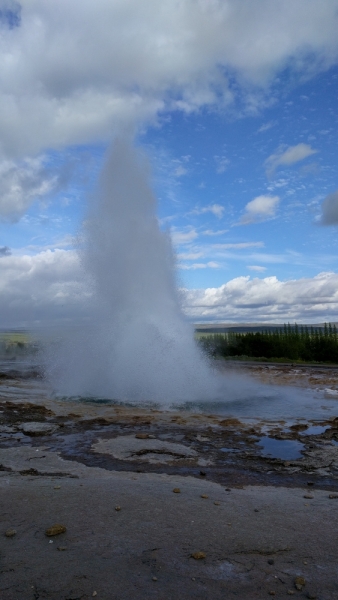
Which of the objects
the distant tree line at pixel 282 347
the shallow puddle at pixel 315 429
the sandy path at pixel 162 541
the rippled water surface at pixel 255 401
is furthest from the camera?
the distant tree line at pixel 282 347

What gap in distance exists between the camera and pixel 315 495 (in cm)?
532

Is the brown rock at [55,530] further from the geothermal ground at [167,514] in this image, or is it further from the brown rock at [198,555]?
the brown rock at [198,555]

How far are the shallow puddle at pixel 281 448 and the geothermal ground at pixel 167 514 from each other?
0.11ft

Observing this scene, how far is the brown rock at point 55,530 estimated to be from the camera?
399 cm

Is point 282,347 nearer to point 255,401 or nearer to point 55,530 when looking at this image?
point 255,401

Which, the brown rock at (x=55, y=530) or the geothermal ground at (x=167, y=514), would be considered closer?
the geothermal ground at (x=167, y=514)

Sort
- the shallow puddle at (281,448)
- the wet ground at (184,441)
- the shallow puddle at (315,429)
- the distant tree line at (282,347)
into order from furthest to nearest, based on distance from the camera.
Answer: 1. the distant tree line at (282,347)
2. the shallow puddle at (315,429)
3. the shallow puddle at (281,448)
4. the wet ground at (184,441)

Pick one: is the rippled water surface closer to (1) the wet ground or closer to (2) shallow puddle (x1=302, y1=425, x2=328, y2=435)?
(1) the wet ground

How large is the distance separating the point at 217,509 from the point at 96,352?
1273cm

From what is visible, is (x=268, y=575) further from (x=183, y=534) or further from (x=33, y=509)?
(x=33, y=509)

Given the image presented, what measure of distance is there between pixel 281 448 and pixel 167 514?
402cm

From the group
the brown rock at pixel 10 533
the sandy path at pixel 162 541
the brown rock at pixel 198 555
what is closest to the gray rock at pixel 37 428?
the sandy path at pixel 162 541

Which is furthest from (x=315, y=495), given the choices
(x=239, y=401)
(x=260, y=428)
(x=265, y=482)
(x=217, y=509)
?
(x=239, y=401)

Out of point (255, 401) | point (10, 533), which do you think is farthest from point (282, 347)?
point (10, 533)
